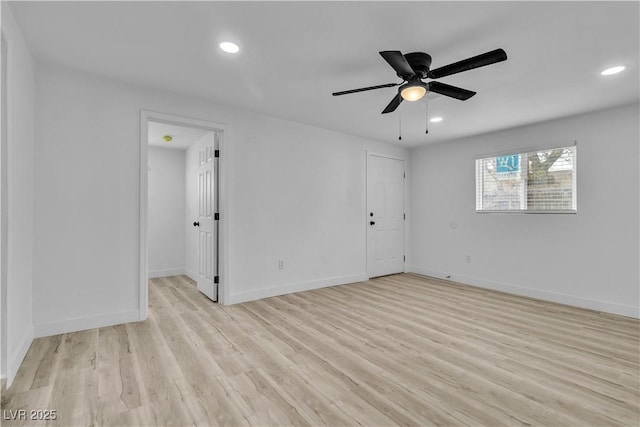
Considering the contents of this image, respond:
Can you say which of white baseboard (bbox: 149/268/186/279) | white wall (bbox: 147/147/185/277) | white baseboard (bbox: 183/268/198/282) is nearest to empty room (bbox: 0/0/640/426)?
white baseboard (bbox: 183/268/198/282)

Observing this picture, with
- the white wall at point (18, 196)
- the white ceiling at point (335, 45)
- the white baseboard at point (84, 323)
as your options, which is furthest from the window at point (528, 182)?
the white wall at point (18, 196)

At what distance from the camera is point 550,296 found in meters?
4.23

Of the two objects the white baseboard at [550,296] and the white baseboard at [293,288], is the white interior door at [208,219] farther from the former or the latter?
the white baseboard at [550,296]

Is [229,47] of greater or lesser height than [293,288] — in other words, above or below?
above

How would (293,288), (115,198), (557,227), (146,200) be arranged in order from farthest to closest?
(293,288), (557,227), (146,200), (115,198)

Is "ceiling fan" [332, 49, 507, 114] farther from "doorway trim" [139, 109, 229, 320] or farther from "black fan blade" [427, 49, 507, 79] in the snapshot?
"doorway trim" [139, 109, 229, 320]

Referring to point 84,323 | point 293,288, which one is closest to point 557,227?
point 293,288

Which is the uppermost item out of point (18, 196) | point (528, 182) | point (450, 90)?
point (450, 90)

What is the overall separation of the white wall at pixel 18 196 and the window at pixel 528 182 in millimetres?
5551

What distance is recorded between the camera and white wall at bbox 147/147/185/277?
5.64 m

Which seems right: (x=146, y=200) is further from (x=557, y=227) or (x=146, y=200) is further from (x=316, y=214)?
(x=557, y=227)

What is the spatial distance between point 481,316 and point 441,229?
2.34 m

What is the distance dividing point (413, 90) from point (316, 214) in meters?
2.65

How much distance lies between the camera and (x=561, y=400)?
195 centimetres
